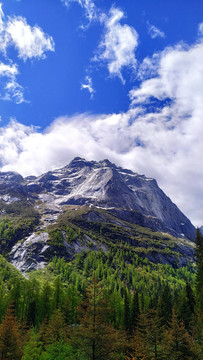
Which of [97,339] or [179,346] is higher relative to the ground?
[97,339]

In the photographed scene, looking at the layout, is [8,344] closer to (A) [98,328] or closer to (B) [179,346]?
(A) [98,328]

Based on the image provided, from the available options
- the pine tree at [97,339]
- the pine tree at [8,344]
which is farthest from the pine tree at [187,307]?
the pine tree at [8,344]

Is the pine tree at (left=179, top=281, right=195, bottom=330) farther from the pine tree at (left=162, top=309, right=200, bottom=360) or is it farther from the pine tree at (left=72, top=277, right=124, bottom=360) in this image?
the pine tree at (left=72, top=277, right=124, bottom=360)

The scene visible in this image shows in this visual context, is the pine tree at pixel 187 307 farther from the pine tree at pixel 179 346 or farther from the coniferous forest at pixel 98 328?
the pine tree at pixel 179 346

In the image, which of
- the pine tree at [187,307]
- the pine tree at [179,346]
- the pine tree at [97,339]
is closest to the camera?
the pine tree at [97,339]

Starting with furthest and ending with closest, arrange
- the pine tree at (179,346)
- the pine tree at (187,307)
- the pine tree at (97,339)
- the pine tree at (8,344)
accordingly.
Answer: the pine tree at (187,307) → the pine tree at (179,346) → the pine tree at (8,344) → the pine tree at (97,339)

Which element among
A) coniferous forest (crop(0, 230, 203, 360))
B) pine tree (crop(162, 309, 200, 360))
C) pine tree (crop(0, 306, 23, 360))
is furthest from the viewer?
pine tree (crop(162, 309, 200, 360))

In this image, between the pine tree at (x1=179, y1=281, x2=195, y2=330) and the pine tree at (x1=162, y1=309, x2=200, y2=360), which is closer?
the pine tree at (x1=162, y1=309, x2=200, y2=360)

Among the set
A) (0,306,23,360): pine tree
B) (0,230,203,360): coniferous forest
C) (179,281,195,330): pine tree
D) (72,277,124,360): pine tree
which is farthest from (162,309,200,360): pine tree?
(179,281,195,330): pine tree

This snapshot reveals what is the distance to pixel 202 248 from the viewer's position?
156ft

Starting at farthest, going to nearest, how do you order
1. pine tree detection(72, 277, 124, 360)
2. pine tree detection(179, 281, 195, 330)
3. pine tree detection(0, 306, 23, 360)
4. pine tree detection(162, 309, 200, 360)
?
pine tree detection(179, 281, 195, 330) → pine tree detection(162, 309, 200, 360) → pine tree detection(0, 306, 23, 360) → pine tree detection(72, 277, 124, 360)

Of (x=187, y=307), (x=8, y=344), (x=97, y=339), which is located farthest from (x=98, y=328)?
(x=187, y=307)

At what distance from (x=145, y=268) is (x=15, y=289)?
141913mm

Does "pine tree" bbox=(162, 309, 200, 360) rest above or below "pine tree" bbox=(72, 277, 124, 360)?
below
